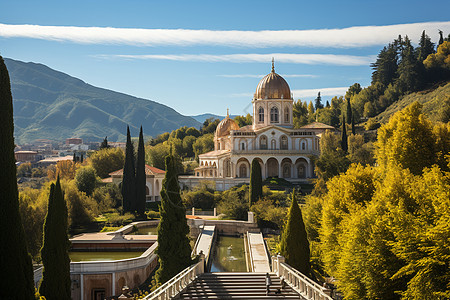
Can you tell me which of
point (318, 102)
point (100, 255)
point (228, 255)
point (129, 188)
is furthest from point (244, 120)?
point (100, 255)

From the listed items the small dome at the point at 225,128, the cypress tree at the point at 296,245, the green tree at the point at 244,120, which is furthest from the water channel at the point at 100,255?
the green tree at the point at 244,120

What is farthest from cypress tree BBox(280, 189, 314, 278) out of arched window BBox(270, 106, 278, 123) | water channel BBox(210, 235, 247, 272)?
arched window BBox(270, 106, 278, 123)

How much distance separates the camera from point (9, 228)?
12.3 meters

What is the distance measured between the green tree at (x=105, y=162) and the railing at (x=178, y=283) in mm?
40039

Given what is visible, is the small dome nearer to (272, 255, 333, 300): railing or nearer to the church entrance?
the church entrance

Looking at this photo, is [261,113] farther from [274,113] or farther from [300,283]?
[300,283]

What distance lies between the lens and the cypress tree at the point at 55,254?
1852cm

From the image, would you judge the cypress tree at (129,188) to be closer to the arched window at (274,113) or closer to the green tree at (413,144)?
the green tree at (413,144)

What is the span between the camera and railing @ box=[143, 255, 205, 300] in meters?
19.1

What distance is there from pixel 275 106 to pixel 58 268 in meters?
51.1

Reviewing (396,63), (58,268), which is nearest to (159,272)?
(58,268)

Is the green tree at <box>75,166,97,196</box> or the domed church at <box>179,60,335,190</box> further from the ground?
the domed church at <box>179,60,335,190</box>

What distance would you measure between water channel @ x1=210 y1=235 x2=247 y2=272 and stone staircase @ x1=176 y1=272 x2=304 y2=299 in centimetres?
546

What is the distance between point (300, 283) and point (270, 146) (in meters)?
44.4
